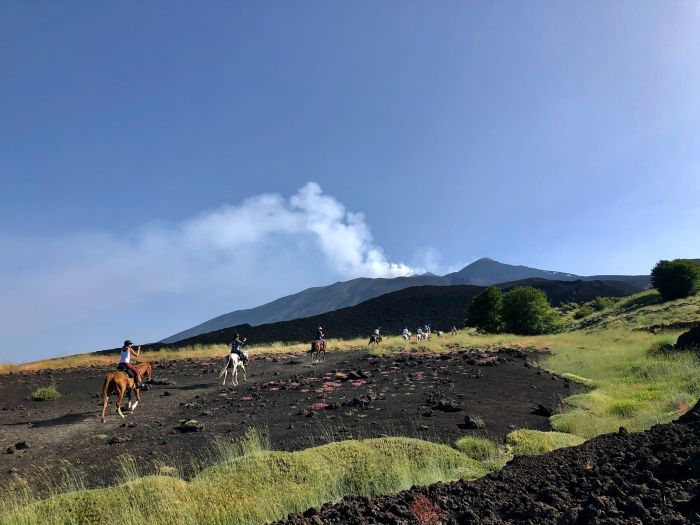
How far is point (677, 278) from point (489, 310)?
2125cm

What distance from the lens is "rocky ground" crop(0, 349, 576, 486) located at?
10008mm

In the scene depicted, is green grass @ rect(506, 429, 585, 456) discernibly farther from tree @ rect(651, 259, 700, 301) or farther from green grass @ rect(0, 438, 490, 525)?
tree @ rect(651, 259, 700, 301)

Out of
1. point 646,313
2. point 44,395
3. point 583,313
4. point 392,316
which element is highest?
point 392,316

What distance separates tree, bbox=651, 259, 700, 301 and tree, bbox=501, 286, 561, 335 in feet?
42.9

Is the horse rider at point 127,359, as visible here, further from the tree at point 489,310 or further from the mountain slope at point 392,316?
the mountain slope at point 392,316

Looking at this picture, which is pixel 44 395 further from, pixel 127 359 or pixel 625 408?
pixel 625 408

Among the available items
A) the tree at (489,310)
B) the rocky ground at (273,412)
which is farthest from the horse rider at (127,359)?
the tree at (489,310)

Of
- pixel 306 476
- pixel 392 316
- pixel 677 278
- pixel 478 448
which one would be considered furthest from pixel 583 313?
pixel 306 476

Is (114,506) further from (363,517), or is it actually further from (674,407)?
(674,407)

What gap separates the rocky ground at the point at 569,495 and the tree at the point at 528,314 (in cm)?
5008

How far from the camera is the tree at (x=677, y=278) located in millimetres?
51906

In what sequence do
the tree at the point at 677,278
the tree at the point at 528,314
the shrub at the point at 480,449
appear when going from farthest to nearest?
1. the tree at the point at 528,314
2. the tree at the point at 677,278
3. the shrub at the point at 480,449

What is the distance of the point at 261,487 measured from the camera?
6.17m

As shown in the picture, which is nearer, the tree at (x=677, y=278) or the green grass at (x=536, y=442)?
the green grass at (x=536, y=442)
